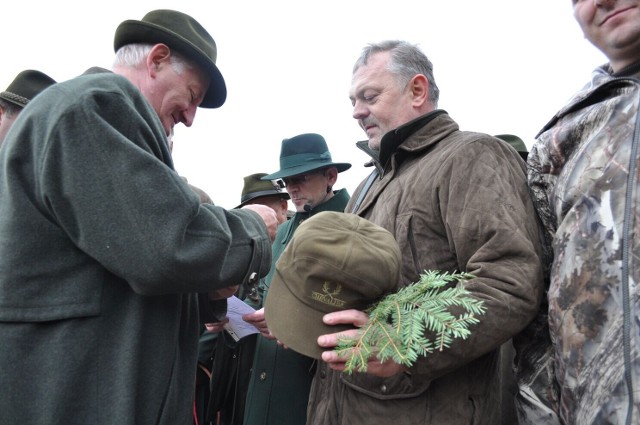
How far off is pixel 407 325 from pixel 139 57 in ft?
4.80

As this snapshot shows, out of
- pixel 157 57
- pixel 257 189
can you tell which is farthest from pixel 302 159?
pixel 157 57

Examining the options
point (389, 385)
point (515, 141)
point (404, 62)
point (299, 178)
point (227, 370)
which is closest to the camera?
point (389, 385)

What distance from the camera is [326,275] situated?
1504 mm

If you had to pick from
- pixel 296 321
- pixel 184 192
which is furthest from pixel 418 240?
pixel 184 192

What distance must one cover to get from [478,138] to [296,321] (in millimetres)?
993

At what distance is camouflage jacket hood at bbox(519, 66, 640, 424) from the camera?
4.14 feet

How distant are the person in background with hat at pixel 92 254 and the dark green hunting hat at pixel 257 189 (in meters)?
3.32

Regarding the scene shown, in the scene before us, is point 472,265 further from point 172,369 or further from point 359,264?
point 172,369

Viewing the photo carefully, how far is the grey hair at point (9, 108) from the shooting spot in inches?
126

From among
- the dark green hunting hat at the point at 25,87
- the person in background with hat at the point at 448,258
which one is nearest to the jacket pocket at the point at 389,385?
the person in background with hat at the point at 448,258

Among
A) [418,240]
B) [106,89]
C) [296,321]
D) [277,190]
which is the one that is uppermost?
[106,89]

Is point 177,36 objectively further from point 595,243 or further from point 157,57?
point 595,243

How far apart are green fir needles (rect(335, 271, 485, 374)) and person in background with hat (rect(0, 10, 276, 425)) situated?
0.49 metres

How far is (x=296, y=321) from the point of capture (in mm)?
1580
